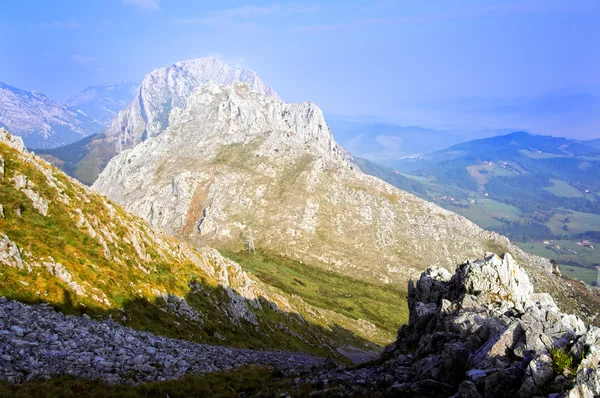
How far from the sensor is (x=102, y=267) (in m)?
37.0

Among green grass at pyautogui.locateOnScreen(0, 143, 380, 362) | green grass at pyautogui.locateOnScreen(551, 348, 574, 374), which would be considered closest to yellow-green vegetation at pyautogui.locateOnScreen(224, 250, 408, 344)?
green grass at pyautogui.locateOnScreen(0, 143, 380, 362)

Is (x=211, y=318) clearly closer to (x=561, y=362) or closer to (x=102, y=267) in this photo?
(x=102, y=267)

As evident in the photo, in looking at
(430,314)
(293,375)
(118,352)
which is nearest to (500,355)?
(293,375)

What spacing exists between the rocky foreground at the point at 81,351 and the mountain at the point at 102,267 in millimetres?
3050

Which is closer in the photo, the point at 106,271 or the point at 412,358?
the point at 412,358

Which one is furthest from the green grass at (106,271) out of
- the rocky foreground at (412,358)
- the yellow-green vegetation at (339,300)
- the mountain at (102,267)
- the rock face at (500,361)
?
the yellow-green vegetation at (339,300)

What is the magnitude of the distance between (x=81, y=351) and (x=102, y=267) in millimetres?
16738

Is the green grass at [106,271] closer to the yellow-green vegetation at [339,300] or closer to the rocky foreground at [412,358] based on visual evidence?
the rocky foreground at [412,358]

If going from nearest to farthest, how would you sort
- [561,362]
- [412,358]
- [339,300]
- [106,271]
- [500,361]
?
[561,362] → [500,361] → [412,358] → [106,271] → [339,300]

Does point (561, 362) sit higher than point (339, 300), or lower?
higher

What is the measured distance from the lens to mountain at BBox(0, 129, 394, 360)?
1142 inches

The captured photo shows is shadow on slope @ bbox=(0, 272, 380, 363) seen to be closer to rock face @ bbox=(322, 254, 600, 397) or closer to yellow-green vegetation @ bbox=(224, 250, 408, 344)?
rock face @ bbox=(322, 254, 600, 397)

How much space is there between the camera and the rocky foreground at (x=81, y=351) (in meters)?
18.7

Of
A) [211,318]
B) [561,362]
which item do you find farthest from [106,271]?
[561,362]
